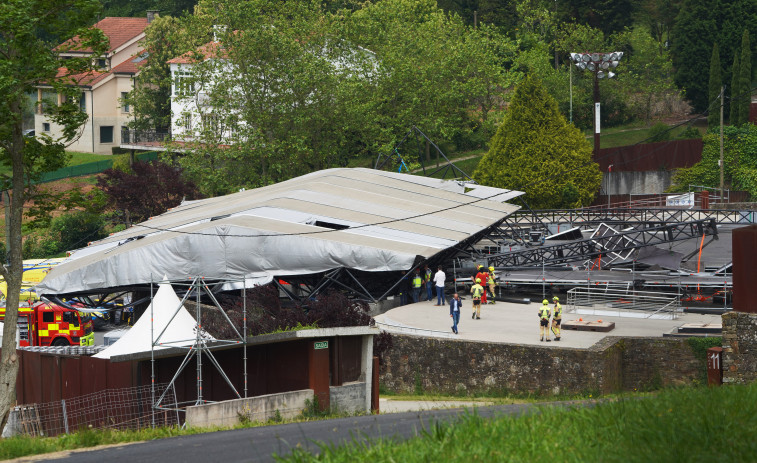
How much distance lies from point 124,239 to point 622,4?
2412 inches

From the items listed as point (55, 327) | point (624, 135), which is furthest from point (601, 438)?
point (624, 135)

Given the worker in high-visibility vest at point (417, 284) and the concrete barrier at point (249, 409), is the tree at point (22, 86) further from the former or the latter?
the worker in high-visibility vest at point (417, 284)

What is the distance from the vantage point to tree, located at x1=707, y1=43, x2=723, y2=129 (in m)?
69.5

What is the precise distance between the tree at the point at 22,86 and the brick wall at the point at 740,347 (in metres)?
15.7

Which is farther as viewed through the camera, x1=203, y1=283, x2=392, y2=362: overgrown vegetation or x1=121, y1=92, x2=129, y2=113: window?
x1=121, y1=92, x2=129, y2=113: window

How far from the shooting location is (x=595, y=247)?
142 ft

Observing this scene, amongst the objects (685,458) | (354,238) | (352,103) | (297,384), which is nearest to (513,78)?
(352,103)

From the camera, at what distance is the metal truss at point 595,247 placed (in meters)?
42.0

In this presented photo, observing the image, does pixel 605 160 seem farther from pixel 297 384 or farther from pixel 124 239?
pixel 297 384

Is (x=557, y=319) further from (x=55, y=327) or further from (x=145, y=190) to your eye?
(x=145, y=190)

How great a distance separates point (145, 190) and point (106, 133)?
41250mm

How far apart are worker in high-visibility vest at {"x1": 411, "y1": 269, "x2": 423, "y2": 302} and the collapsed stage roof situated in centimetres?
147

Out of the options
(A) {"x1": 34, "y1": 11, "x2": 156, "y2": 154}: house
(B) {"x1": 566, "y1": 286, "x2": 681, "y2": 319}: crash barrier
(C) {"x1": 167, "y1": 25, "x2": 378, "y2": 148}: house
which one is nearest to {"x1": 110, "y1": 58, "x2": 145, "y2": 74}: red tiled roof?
(A) {"x1": 34, "y1": 11, "x2": 156, "y2": 154}: house

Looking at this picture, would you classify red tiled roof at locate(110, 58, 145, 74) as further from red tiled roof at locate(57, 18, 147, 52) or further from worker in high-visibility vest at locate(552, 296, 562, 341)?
worker in high-visibility vest at locate(552, 296, 562, 341)
